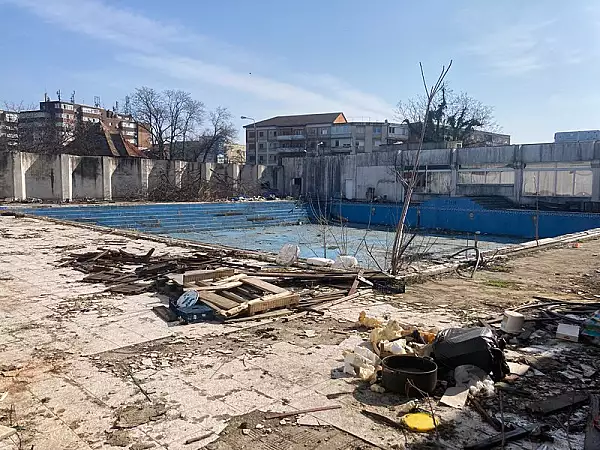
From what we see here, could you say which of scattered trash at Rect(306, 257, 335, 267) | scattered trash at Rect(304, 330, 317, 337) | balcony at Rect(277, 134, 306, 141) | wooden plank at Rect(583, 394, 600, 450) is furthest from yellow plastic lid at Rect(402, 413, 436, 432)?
balcony at Rect(277, 134, 306, 141)

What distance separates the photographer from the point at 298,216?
27062 millimetres

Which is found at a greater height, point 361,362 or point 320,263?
point 320,263

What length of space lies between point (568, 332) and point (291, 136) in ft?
210

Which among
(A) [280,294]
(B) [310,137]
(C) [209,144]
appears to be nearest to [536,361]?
(A) [280,294]

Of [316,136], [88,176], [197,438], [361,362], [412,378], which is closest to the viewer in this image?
[197,438]

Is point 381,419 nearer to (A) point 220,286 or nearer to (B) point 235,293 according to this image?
(B) point 235,293

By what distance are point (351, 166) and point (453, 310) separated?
88.3ft

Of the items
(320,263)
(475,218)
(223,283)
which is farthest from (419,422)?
(475,218)

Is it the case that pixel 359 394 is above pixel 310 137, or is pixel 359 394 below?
below

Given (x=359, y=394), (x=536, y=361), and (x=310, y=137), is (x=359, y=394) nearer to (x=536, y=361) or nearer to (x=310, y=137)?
(x=536, y=361)

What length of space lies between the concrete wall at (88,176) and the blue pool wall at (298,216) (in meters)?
4.55

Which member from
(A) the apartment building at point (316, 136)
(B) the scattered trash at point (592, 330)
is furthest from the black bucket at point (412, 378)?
(A) the apartment building at point (316, 136)

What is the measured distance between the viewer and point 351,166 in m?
32.2

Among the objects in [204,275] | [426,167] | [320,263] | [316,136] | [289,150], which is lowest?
[320,263]
